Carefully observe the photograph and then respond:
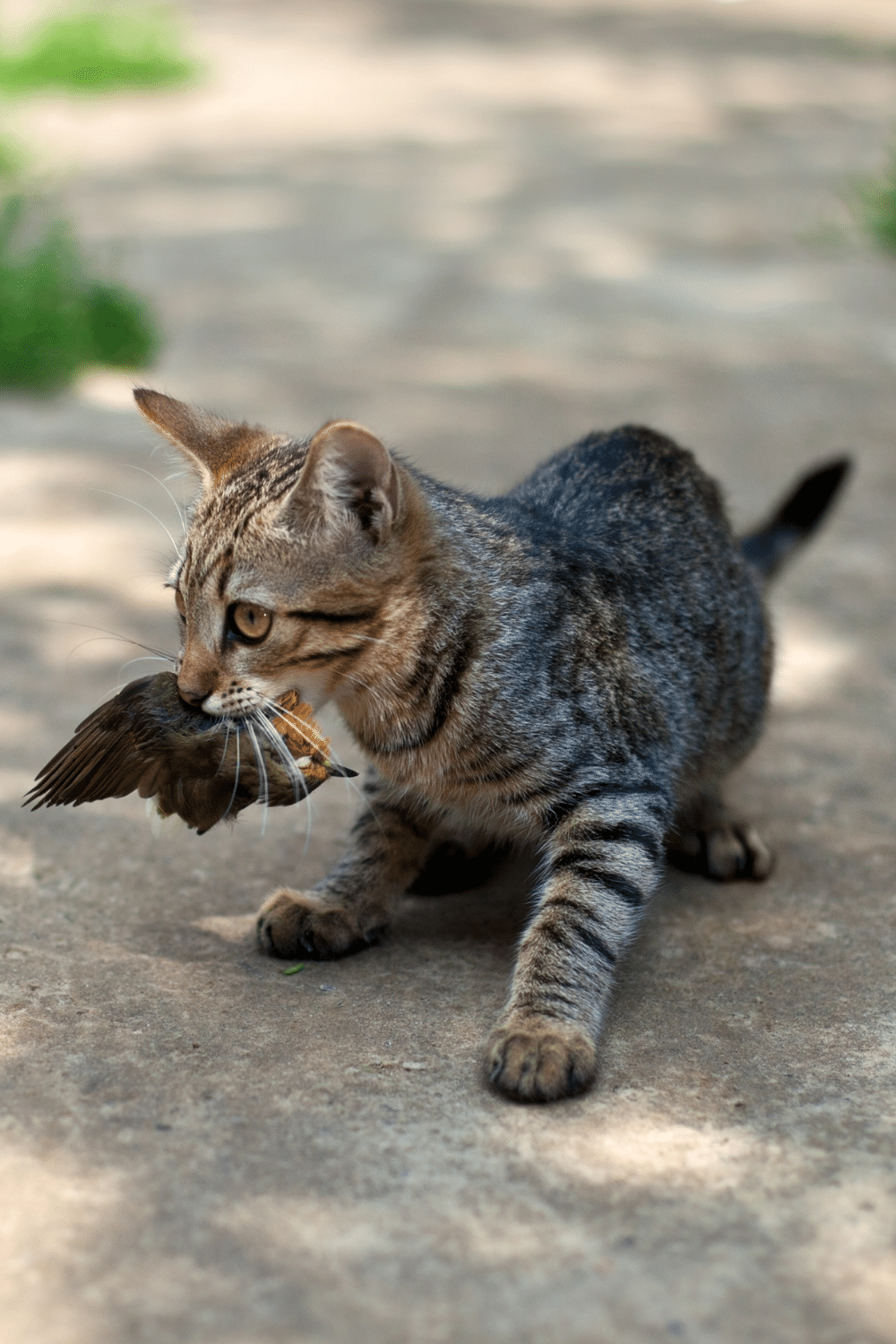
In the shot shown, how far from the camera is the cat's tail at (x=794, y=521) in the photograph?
4191mm

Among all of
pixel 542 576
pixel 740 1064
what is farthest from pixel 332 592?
pixel 740 1064

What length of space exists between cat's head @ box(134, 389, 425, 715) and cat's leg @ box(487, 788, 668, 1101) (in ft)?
1.77

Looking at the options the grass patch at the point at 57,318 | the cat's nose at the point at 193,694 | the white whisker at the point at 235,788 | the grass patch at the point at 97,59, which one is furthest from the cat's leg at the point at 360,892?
the grass patch at the point at 97,59

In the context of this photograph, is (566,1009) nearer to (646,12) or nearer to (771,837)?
(771,837)

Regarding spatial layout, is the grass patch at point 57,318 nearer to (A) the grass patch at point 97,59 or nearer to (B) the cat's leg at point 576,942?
(B) the cat's leg at point 576,942

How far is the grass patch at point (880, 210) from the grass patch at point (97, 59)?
593 cm

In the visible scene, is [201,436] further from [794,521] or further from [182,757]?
[794,521]

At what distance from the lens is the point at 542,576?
3023 mm

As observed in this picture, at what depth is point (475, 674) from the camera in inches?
111

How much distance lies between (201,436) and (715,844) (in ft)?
5.01

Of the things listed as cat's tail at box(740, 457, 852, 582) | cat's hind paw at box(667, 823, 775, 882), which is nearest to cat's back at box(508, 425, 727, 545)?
cat's tail at box(740, 457, 852, 582)

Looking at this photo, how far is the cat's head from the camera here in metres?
2.65

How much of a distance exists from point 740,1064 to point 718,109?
31.8 feet

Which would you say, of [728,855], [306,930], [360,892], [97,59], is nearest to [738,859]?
[728,855]
